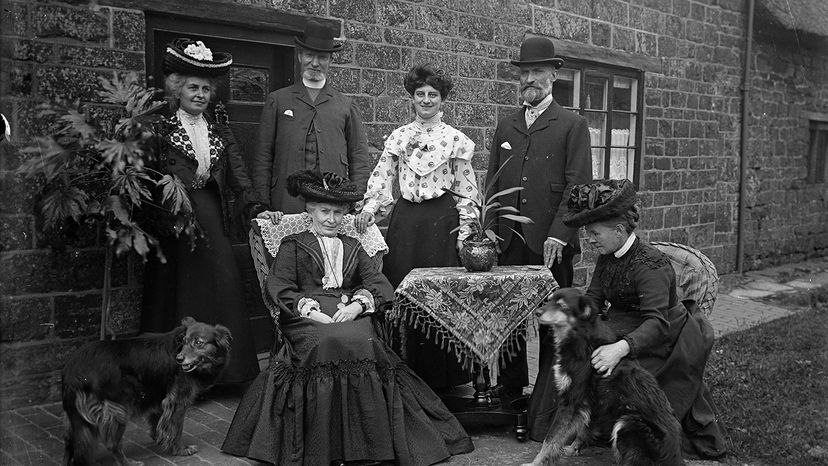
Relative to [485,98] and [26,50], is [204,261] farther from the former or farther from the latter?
[485,98]

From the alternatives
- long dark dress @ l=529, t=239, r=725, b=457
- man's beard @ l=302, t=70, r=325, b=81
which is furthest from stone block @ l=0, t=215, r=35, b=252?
long dark dress @ l=529, t=239, r=725, b=457

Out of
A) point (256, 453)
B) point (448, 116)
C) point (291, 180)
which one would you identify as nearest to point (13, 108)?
point (291, 180)

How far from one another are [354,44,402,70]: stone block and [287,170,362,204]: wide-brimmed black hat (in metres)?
2.47

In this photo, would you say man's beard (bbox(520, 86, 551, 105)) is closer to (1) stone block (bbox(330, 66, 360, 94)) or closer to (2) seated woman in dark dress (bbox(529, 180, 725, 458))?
(2) seated woman in dark dress (bbox(529, 180, 725, 458))

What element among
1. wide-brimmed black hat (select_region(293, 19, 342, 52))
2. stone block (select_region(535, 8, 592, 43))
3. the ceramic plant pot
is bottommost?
the ceramic plant pot

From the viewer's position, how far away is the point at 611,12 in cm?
948

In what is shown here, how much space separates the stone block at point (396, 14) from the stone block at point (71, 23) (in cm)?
246

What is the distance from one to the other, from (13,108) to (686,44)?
8.61 meters

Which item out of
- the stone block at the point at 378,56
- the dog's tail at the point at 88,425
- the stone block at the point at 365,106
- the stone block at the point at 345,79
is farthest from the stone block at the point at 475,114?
the dog's tail at the point at 88,425

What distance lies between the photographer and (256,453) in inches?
161

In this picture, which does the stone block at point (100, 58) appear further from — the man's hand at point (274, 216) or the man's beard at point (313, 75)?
the man's hand at point (274, 216)

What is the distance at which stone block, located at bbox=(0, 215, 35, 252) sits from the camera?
4.92 metres

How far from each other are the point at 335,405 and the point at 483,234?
1.37 m

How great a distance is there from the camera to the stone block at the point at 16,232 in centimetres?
492
